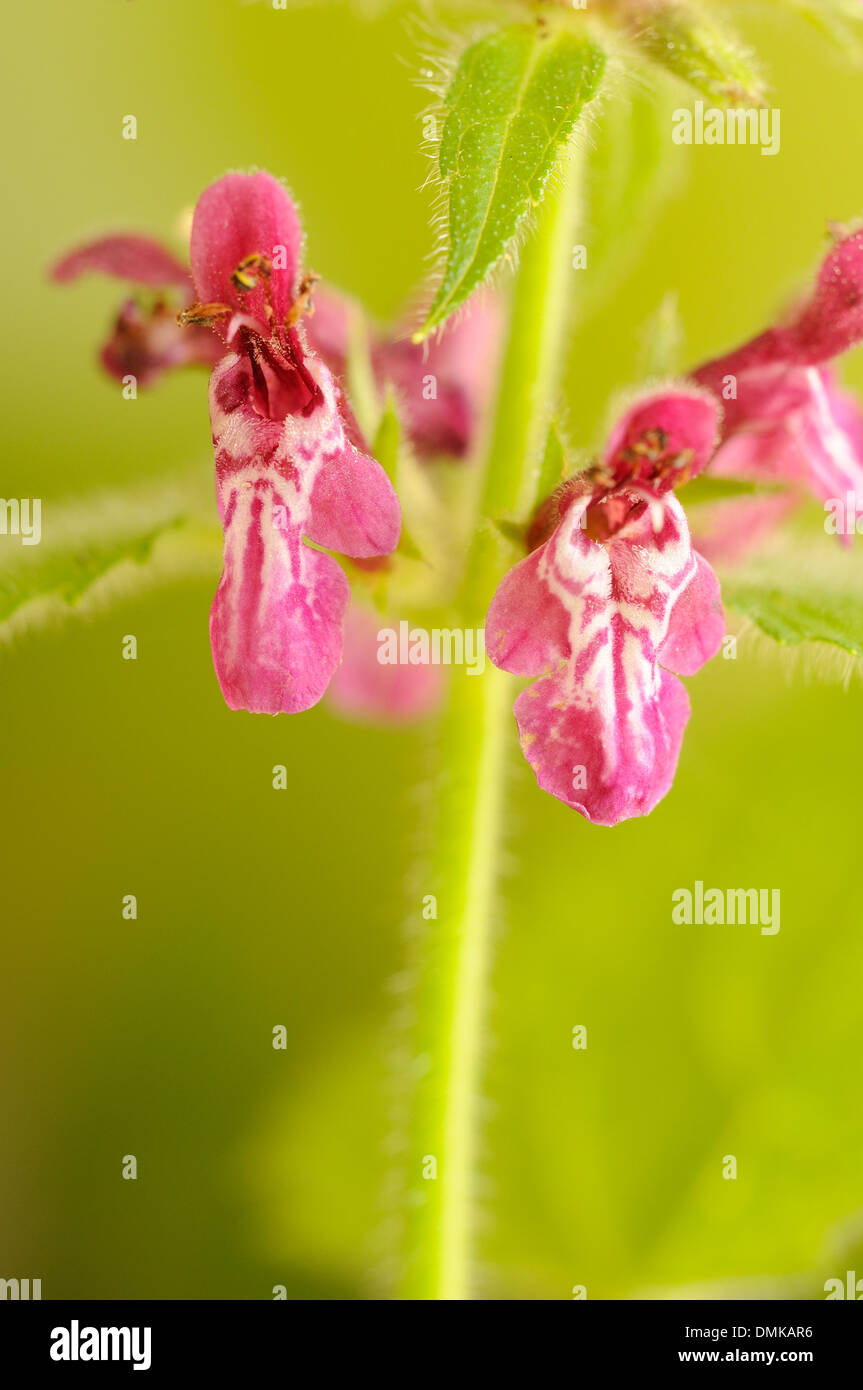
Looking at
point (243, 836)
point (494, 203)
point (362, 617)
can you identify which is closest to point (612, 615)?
point (494, 203)

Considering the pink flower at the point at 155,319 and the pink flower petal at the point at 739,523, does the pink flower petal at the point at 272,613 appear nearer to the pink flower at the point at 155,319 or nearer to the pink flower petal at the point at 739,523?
the pink flower at the point at 155,319

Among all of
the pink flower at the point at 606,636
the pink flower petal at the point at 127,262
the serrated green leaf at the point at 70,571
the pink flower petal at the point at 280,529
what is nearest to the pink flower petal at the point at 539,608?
the pink flower at the point at 606,636

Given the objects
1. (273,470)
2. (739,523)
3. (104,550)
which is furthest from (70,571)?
(739,523)

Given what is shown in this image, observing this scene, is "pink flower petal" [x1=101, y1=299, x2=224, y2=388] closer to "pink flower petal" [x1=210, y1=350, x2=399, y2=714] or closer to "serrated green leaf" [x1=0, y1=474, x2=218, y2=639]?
"serrated green leaf" [x1=0, y1=474, x2=218, y2=639]

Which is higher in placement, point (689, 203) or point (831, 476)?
point (689, 203)

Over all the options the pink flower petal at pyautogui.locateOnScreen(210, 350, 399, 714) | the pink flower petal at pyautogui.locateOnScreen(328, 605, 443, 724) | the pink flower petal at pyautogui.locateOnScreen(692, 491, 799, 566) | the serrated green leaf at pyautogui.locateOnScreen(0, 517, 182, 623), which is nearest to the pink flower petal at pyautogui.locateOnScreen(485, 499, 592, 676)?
the pink flower petal at pyautogui.locateOnScreen(210, 350, 399, 714)
